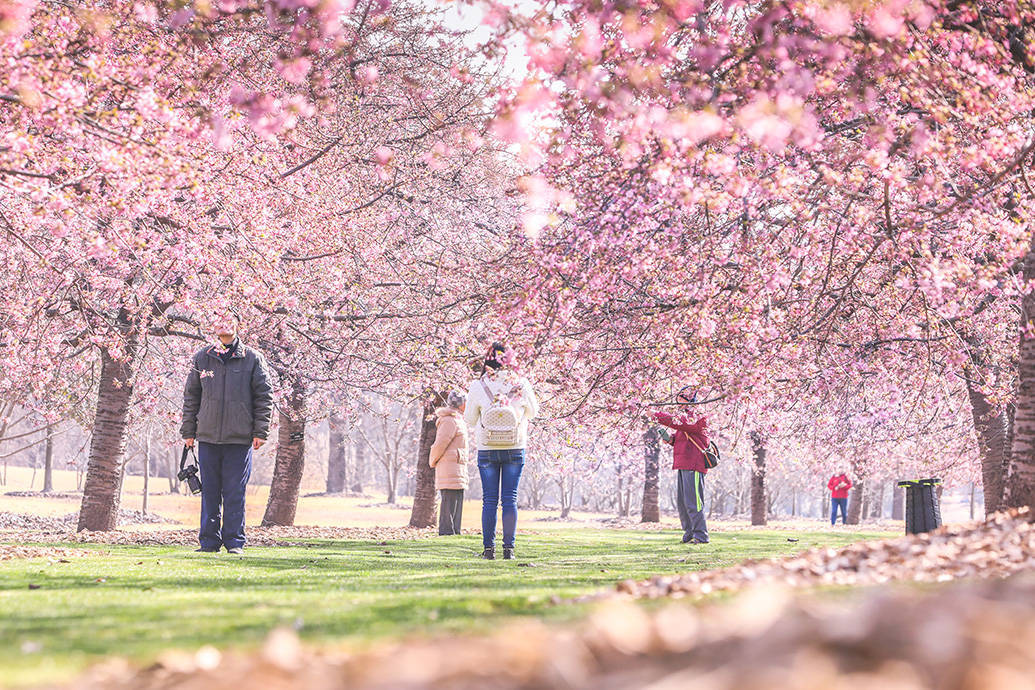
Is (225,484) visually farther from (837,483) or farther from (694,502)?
(837,483)

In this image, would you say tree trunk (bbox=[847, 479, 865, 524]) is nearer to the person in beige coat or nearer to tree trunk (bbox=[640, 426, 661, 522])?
tree trunk (bbox=[640, 426, 661, 522])

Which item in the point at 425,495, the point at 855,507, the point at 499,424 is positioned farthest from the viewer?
the point at 855,507

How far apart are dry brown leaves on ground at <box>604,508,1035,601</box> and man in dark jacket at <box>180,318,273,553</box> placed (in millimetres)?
5264

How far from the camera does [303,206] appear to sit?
15.8m

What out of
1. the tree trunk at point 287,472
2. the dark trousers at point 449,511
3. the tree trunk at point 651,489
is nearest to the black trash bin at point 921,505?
the dark trousers at point 449,511

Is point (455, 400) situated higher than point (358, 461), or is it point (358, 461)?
point (455, 400)

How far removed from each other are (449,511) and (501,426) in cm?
721

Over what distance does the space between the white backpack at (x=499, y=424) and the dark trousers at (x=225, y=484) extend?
2.60 meters

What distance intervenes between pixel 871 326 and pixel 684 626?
36.4 ft

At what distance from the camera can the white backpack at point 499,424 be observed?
1076cm

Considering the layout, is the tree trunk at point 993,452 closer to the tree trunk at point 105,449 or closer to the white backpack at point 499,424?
the white backpack at point 499,424

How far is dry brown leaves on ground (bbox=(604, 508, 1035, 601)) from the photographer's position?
20.2ft

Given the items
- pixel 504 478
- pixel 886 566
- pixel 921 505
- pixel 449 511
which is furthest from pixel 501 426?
pixel 921 505

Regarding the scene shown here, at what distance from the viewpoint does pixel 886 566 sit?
693 centimetres
